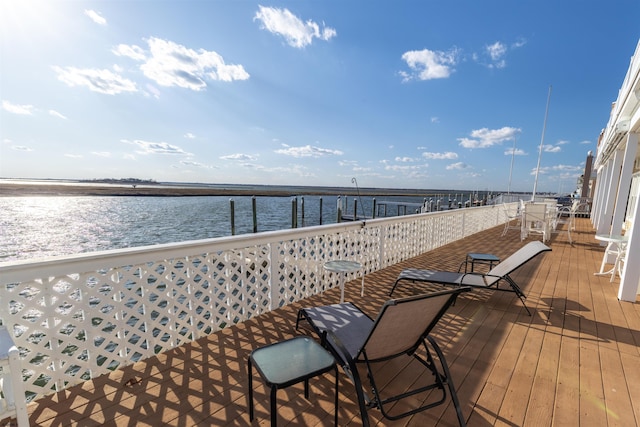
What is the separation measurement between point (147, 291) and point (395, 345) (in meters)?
1.97

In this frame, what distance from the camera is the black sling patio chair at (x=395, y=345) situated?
4.48 feet

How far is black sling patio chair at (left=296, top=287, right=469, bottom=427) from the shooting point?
137 centimetres

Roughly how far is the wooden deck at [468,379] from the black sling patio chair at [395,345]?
138 mm

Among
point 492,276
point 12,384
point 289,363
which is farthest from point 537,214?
point 12,384

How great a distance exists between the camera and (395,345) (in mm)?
1582

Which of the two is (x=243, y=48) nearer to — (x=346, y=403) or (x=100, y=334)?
(x=100, y=334)

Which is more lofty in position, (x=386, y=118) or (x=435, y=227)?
(x=386, y=118)

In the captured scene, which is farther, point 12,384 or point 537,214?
point 537,214

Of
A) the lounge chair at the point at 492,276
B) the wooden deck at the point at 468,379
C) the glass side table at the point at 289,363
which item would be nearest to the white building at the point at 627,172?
the wooden deck at the point at 468,379

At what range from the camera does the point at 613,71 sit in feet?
36.8

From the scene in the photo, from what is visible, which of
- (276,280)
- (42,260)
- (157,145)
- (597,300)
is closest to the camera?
(42,260)

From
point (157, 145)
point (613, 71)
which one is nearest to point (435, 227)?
point (613, 71)

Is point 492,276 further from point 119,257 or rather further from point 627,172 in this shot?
point 627,172

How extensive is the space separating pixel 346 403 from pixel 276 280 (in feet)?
5.23
